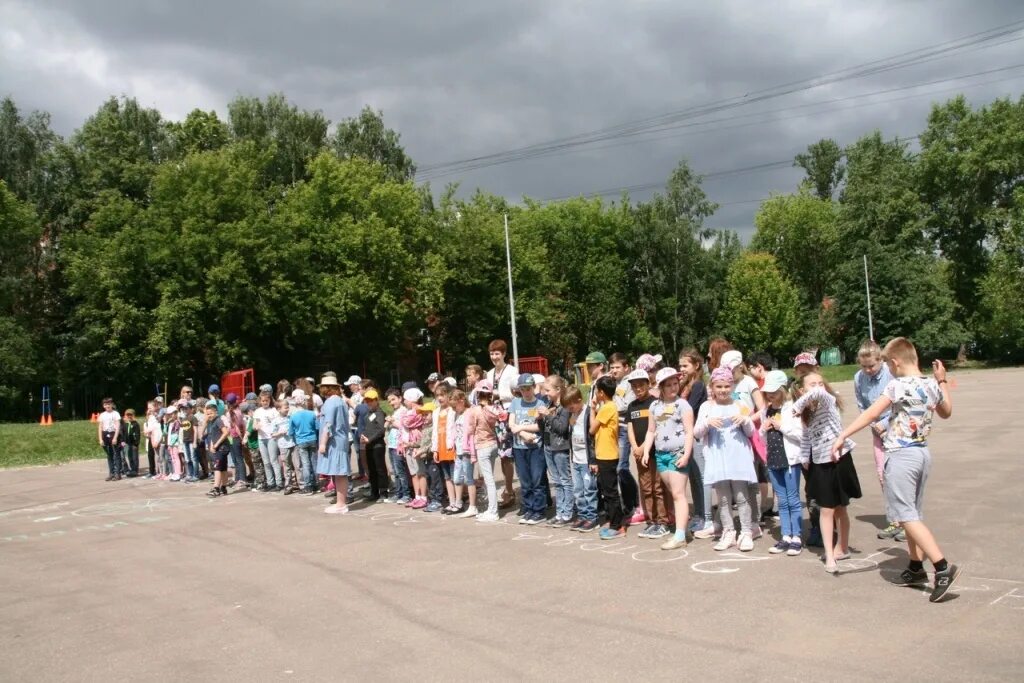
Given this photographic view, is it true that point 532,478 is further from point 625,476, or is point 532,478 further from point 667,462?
point 667,462

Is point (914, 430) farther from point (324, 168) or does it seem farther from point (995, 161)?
point (995, 161)

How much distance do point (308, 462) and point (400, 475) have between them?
2.27 metres

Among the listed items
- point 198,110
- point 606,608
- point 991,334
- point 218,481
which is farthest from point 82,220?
point 991,334

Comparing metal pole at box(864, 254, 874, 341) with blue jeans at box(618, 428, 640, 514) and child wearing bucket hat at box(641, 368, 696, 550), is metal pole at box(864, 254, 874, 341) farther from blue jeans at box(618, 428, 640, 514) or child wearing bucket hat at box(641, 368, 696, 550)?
child wearing bucket hat at box(641, 368, 696, 550)

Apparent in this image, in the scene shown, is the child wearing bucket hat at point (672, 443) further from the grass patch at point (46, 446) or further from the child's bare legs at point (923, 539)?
the grass patch at point (46, 446)

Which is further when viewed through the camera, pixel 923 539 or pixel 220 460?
pixel 220 460

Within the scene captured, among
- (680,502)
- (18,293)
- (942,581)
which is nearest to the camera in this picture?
(942,581)

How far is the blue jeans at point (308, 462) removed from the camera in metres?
13.7

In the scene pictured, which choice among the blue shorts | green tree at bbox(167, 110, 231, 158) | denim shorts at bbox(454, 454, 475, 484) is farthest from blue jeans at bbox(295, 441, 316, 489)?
green tree at bbox(167, 110, 231, 158)

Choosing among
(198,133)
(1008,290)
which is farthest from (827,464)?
(1008,290)

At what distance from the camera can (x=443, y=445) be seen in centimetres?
1126

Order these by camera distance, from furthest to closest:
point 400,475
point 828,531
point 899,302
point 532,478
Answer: point 899,302, point 400,475, point 532,478, point 828,531

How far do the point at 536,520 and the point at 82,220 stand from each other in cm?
3822

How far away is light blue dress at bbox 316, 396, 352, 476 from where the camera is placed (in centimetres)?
1153
